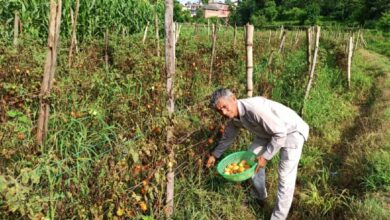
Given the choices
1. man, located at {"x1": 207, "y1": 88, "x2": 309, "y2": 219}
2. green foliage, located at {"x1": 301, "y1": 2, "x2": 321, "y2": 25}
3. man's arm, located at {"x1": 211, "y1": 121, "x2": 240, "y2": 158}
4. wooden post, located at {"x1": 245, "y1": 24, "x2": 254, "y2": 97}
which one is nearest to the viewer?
man, located at {"x1": 207, "y1": 88, "x2": 309, "y2": 219}

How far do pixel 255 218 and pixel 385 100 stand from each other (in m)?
4.91

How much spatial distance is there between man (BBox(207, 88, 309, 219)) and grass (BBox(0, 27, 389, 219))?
341 millimetres

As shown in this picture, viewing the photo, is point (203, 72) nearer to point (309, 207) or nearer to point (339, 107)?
point (339, 107)

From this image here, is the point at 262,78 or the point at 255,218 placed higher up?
the point at 262,78

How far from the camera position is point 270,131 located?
3314 mm

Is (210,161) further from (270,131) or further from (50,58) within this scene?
(50,58)

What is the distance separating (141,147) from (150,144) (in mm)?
71

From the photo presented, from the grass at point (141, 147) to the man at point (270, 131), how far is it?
341 mm

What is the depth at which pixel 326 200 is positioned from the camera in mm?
3953

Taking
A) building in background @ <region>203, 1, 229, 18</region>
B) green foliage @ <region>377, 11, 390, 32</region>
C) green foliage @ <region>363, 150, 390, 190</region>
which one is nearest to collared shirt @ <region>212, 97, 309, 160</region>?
green foliage @ <region>363, 150, 390, 190</region>

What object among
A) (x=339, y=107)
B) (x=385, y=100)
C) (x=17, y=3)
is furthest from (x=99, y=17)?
(x=385, y=100)

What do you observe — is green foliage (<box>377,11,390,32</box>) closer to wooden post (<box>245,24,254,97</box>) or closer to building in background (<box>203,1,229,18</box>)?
wooden post (<box>245,24,254,97</box>)

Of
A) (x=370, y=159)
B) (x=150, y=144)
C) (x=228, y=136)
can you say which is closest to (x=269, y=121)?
(x=228, y=136)

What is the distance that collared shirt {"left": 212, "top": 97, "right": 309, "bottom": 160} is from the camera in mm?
3260
